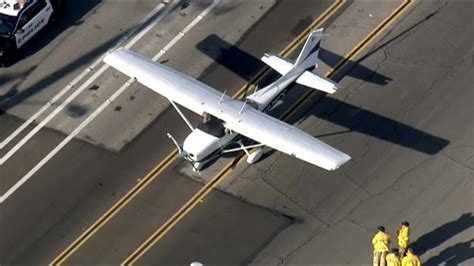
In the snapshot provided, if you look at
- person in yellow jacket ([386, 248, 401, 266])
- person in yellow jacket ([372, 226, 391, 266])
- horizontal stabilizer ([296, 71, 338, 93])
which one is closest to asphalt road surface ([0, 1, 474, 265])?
person in yellow jacket ([372, 226, 391, 266])

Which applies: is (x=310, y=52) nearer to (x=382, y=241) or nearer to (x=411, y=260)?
(x=382, y=241)

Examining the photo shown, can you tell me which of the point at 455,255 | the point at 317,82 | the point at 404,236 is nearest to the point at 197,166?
the point at 317,82

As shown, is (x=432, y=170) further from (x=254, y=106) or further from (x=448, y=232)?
(x=254, y=106)

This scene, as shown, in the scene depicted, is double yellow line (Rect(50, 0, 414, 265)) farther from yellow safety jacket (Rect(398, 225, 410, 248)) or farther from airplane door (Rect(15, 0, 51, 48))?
airplane door (Rect(15, 0, 51, 48))

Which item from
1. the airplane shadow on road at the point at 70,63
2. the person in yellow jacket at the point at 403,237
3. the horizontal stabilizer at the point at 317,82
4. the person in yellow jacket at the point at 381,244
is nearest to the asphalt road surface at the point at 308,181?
the airplane shadow on road at the point at 70,63

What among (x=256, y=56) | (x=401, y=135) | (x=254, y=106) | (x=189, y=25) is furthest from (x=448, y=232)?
(x=189, y=25)

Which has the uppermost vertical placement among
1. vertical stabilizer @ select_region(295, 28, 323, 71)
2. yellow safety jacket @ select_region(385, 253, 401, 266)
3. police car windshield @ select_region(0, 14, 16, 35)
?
police car windshield @ select_region(0, 14, 16, 35)
